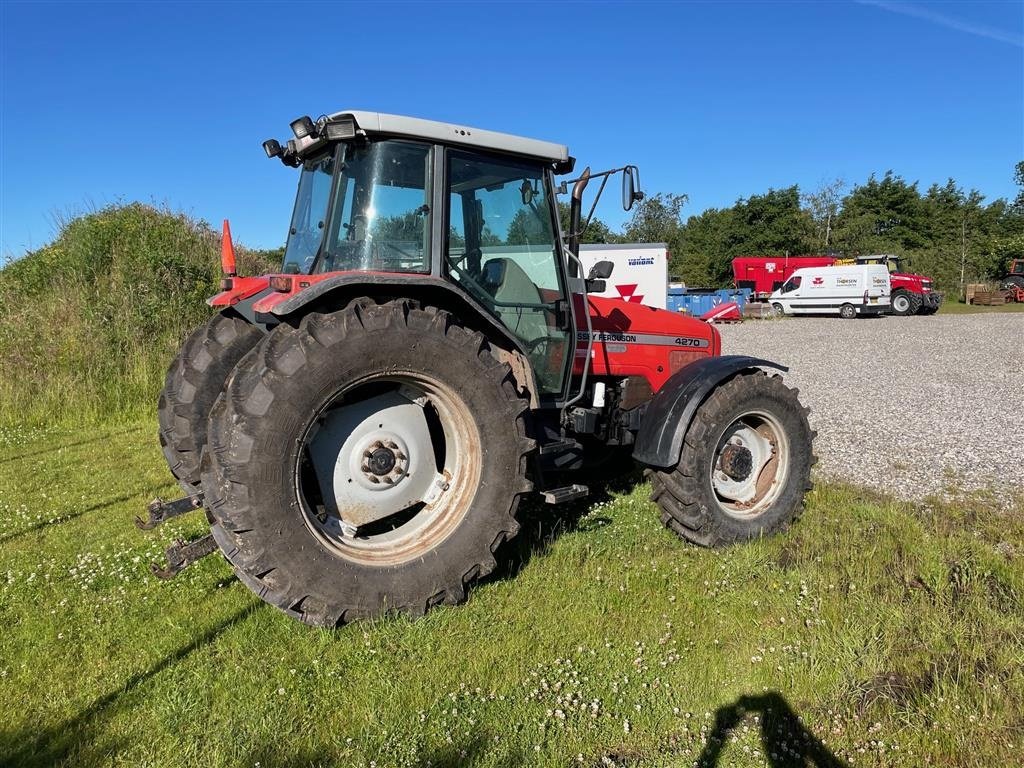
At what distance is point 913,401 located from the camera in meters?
10.7

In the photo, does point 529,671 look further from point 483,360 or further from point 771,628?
point 483,360

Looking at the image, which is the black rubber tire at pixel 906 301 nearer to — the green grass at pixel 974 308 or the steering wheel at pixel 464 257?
the green grass at pixel 974 308

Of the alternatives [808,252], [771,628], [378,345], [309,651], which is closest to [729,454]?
[771,628]

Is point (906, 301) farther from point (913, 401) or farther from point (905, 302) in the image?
point (913, 401)

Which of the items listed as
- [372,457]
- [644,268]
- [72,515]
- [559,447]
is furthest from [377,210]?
[644,268]

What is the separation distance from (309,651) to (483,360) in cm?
166

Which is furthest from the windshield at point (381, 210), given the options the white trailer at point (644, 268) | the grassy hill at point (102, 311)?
the white trailer at point (644, 268)

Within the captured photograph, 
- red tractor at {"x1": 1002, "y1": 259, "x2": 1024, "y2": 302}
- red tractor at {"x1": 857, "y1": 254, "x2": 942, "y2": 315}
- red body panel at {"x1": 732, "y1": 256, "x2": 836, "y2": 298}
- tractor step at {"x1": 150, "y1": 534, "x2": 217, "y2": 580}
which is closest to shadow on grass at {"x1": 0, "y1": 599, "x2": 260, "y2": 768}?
tractor step at {"x1": 150, "y1": 534, "x2": 217, "y2": 580}

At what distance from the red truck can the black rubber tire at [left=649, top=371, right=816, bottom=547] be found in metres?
29.5

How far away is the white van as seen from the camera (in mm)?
29375

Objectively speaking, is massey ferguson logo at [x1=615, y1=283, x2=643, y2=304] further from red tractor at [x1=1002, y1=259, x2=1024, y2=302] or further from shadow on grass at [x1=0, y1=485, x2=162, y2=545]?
red tractor at [x1=1002, y1=259, x2=1024, y2=302]

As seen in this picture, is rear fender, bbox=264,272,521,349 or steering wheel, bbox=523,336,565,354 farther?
steering wheel, bbox=523,336,565,354

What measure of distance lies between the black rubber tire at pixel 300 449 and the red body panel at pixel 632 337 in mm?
1176

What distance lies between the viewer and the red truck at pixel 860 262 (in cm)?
3055
